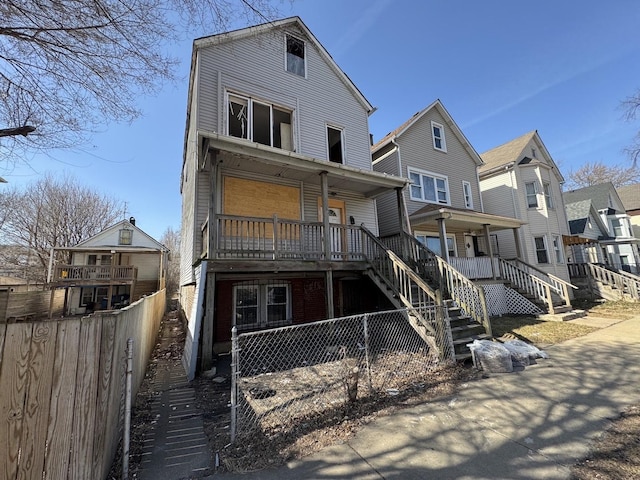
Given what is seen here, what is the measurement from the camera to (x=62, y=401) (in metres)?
2.42

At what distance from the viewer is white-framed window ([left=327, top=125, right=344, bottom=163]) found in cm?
1157

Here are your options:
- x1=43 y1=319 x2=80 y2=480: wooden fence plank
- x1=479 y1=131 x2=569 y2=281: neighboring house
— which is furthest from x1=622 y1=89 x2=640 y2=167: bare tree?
x1=43 y1=319 x2=80 y2=480: wooden fence plank

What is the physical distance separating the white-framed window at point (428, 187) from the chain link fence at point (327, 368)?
7773 mm

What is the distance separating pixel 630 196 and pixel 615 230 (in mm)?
10273

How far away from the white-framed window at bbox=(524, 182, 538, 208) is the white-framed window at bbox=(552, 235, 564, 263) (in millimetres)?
2307

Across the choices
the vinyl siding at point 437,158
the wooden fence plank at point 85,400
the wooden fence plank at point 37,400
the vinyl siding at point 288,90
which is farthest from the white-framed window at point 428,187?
the wooden fence plank at point 37,400

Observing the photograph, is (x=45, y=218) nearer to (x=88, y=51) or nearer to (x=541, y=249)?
(x=88, y=51)

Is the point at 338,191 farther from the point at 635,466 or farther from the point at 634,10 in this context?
the point at 634,10

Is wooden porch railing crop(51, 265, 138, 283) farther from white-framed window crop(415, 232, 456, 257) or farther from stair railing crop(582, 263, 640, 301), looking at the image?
stair railing crop(582, 263, 640, 301)

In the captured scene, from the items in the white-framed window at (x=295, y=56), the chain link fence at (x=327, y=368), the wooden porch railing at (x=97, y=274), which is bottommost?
the chain link fence at (x=327, y=368)

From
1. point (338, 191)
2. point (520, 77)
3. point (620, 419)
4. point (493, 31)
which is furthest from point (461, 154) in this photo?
point (620, 419)

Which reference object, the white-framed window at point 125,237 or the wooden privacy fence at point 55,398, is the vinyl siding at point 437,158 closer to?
the wooden privacy fence at point 55,398

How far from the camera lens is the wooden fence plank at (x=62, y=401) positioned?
233 centimetres

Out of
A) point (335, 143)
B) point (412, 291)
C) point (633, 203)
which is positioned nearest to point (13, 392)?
point (412, 291)
